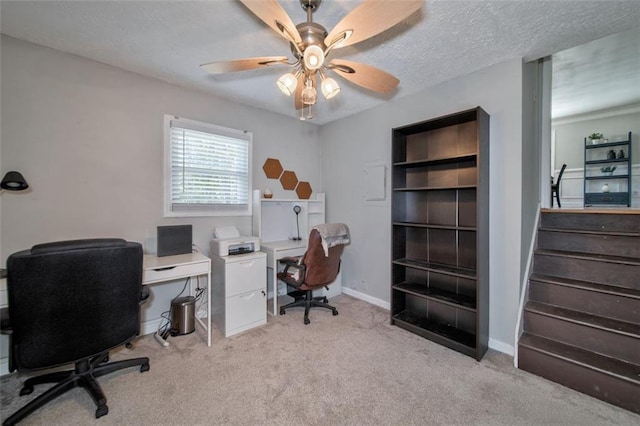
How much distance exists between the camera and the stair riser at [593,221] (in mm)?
2068

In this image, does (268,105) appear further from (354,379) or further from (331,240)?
(354,379)

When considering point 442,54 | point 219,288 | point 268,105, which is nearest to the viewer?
point 442,54

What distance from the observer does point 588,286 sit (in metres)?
1.90

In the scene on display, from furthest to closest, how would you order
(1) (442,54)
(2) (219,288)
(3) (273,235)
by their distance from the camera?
(3) (273,235) → (2) (219,288) → (1) (442,54)

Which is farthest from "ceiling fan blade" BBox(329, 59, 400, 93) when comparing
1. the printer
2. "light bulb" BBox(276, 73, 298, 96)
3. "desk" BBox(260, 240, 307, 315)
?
"desk" BBox(260, 240, 307, 315)

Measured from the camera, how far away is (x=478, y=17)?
5.25ft

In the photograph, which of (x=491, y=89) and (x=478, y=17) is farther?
(x=491, y=89)

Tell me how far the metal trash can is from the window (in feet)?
2.92

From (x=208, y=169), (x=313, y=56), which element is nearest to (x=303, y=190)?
(x=208, y=169)

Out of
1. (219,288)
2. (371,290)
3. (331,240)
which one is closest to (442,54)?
(331,240)

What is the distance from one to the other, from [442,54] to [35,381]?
12.0ft

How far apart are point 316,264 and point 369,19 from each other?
2026mm

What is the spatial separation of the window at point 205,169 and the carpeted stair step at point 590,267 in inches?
119

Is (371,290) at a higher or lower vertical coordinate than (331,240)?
lower
